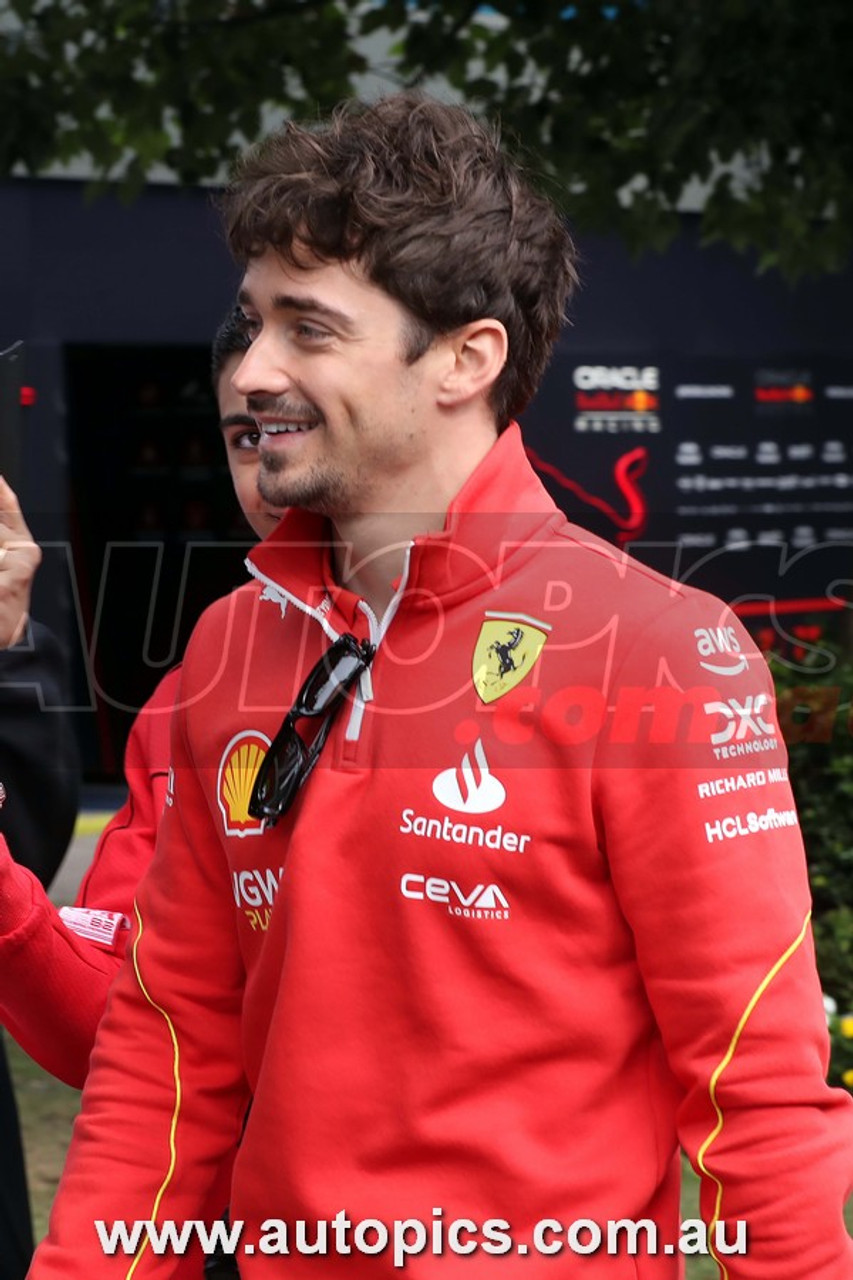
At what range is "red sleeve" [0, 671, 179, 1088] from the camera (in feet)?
8.41

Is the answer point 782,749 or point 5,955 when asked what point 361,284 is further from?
point 5,955

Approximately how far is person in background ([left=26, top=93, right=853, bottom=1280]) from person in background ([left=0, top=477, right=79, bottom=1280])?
576mm

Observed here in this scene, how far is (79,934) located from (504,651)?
988mm

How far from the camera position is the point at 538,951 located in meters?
1.96

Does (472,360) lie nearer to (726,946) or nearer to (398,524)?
(398,524)

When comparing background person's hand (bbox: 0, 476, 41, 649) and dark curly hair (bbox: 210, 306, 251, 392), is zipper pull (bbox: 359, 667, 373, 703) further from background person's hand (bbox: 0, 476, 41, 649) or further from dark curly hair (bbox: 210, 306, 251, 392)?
dark curly hair (bbox: 210, 306, 251, 392)

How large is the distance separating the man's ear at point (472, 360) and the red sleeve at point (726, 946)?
41 cm

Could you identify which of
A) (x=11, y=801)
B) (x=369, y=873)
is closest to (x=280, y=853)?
(x=369, y=873)

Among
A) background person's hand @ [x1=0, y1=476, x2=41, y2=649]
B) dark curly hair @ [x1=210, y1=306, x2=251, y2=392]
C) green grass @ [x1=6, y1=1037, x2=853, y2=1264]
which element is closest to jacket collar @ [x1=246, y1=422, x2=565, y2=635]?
background person's hand @ [x1=0, y1=476, x2=41, y2=649]

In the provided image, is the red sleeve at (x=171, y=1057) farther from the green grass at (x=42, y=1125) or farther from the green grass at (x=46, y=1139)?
the green grass at (x=42, y=1125)

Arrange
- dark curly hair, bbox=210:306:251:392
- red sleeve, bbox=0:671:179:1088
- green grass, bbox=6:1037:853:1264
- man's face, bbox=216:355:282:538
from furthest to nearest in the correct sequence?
green grass, bbox=6:1037:853:1264 < dark curly hair, bbox=210:306:251:392 < man's face, bbox=216:355:282:538 < red sleeve, bbox=0:671:179:1088

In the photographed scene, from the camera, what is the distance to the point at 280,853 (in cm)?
215

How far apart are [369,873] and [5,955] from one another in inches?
29.8

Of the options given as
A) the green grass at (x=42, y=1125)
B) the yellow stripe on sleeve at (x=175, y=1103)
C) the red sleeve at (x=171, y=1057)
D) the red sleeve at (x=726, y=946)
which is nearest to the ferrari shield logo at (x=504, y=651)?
the red sleeve at (x=726, y=946)
